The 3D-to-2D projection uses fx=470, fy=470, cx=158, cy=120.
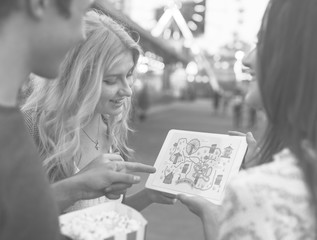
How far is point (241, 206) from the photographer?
962 millimetres

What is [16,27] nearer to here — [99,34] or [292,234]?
[292,234]

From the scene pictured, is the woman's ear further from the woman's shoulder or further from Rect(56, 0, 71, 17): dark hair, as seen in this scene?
the woman's shoulder

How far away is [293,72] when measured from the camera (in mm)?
950

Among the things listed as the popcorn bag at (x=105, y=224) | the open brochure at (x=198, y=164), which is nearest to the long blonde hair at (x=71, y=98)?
the open brochure at (x=198, y=164)

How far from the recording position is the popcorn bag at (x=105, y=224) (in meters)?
1.09

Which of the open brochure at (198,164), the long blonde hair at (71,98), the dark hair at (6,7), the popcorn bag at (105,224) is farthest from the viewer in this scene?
the long blonde hair at (71,98)

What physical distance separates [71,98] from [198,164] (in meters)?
0.55

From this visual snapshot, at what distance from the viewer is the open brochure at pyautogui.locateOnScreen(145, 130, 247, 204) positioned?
4.91ft

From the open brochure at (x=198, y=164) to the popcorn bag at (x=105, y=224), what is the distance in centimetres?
31

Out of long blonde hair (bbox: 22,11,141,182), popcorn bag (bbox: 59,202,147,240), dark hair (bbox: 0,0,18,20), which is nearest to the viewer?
dark hair (bbox: 0,0,18,20)

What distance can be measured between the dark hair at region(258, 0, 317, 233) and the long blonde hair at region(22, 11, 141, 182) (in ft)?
2.91

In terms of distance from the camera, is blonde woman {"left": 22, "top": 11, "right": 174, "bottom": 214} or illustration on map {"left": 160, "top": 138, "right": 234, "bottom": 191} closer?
illustration on map {"left": 160, "top": 138, "right": 234, "bottom": 191}

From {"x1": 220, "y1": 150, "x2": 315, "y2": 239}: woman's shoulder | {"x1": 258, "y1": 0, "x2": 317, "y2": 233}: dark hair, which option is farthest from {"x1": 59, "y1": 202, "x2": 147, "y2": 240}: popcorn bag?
{"x1": 258, "y1": 0, "x2": 317, "y2": 233}: dark hair

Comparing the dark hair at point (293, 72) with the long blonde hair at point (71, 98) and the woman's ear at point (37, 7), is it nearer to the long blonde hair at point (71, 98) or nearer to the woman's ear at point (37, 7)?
the woman's ear at point (37, 7)
